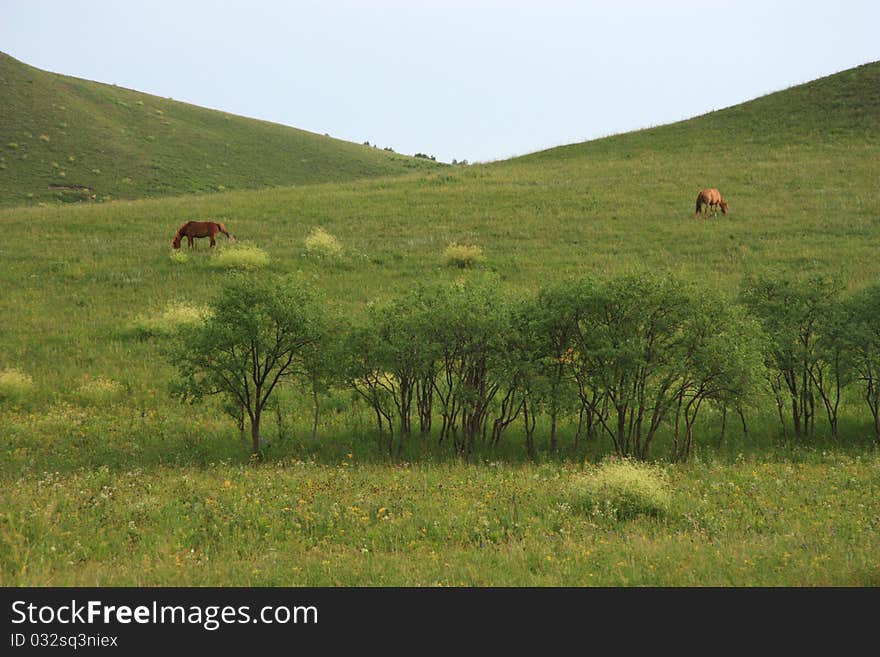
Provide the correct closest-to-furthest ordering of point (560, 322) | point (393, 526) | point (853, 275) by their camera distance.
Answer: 1. point (393, 526)
2. point (560, 322)
3. point (853, 275)

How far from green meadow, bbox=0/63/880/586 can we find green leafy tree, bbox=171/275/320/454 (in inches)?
48.8

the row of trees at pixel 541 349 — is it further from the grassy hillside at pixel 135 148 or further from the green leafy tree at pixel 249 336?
the grassy hillside at pixel 135 148

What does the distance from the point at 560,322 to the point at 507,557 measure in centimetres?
800

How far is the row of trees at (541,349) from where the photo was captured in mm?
15445

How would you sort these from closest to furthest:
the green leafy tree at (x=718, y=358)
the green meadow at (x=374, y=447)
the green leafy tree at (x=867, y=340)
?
the green meadow at (x=374, y=447)
the green leafy tree at (x=718, y=358)
the green leafy tree at (x=867, y=340)

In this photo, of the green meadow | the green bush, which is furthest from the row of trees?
the green bush

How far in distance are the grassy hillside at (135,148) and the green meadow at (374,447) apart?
29.5 meters

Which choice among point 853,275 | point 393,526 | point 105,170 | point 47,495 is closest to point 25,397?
point 47,495

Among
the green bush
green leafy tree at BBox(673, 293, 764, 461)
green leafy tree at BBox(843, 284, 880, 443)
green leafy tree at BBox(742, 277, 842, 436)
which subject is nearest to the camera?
the green bush

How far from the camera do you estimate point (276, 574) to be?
27.0 feet

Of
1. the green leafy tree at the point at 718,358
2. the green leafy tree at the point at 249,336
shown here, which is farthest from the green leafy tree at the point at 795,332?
the green leafy tree at the point at 249,336

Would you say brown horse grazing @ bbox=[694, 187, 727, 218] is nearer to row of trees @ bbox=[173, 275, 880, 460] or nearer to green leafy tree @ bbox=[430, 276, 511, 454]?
row of trees @ bbox=[173, 275, 880, 460]

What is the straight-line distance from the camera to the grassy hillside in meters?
70.9
